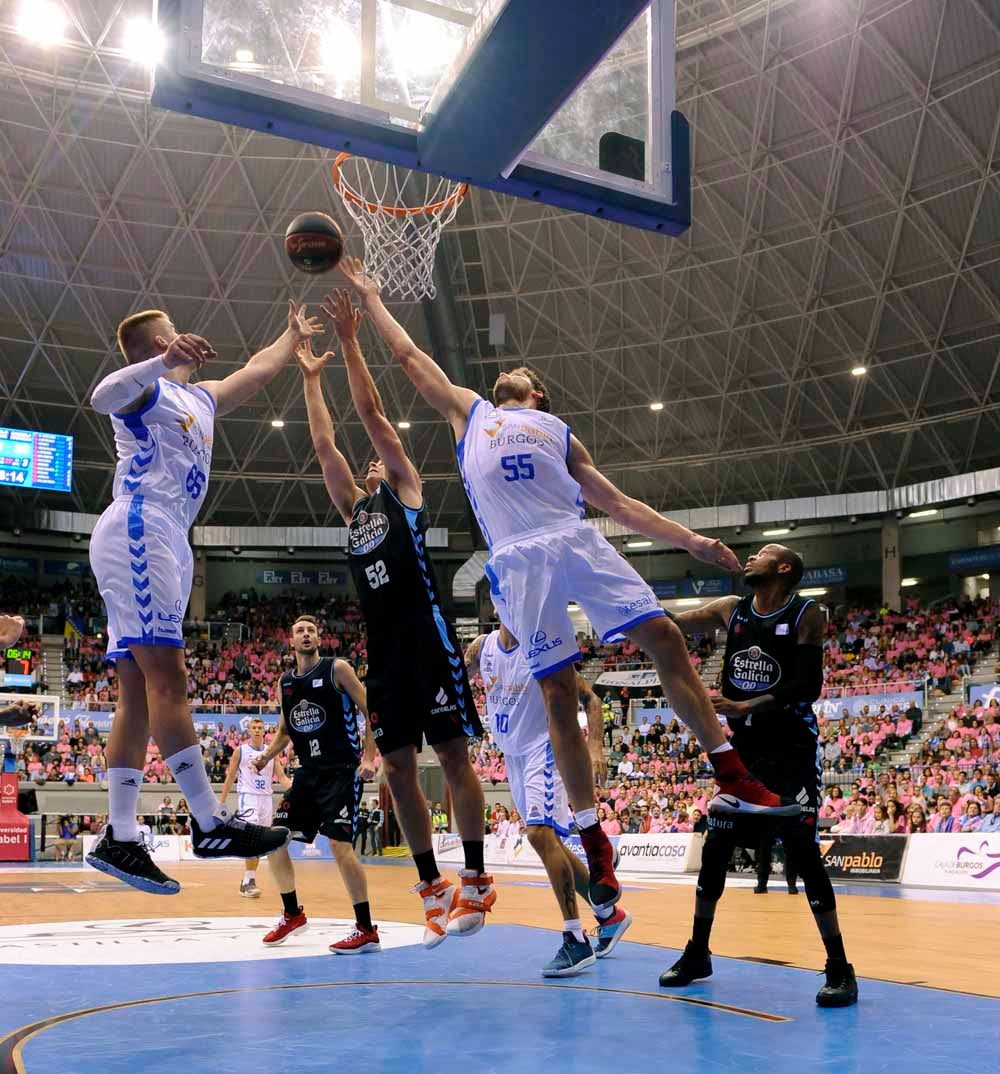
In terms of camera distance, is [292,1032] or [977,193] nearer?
[292,1032]

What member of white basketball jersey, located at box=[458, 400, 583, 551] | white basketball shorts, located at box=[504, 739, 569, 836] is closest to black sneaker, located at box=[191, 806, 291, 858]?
white basketball jersey, located at box=[458, 400, 583, 551]

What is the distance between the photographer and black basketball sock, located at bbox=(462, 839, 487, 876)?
6.11m

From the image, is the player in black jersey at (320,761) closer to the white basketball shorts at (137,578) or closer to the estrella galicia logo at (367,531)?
the estrella galicia logo at (367,531)

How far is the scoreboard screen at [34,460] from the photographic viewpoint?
33.5m

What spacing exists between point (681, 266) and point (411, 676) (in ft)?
89.6

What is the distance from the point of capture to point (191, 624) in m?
41.2

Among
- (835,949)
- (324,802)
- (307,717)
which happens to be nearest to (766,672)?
(835,949)

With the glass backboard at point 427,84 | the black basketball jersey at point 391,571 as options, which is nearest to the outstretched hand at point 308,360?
the black basketball jersey at point 391,571

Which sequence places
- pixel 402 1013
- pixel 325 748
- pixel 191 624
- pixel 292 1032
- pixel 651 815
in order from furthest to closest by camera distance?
1. pixel 191 624
2. pixel 651 815
3. pixel 325 748
4. pixel 402 1013
5. pixel 292 1032

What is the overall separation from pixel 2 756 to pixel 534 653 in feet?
83.4

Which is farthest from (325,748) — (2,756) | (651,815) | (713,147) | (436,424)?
(436,424)

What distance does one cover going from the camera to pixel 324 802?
838cm

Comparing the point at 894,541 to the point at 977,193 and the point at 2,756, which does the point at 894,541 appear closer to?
the point at 977,193

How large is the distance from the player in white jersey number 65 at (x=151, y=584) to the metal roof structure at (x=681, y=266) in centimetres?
2285
